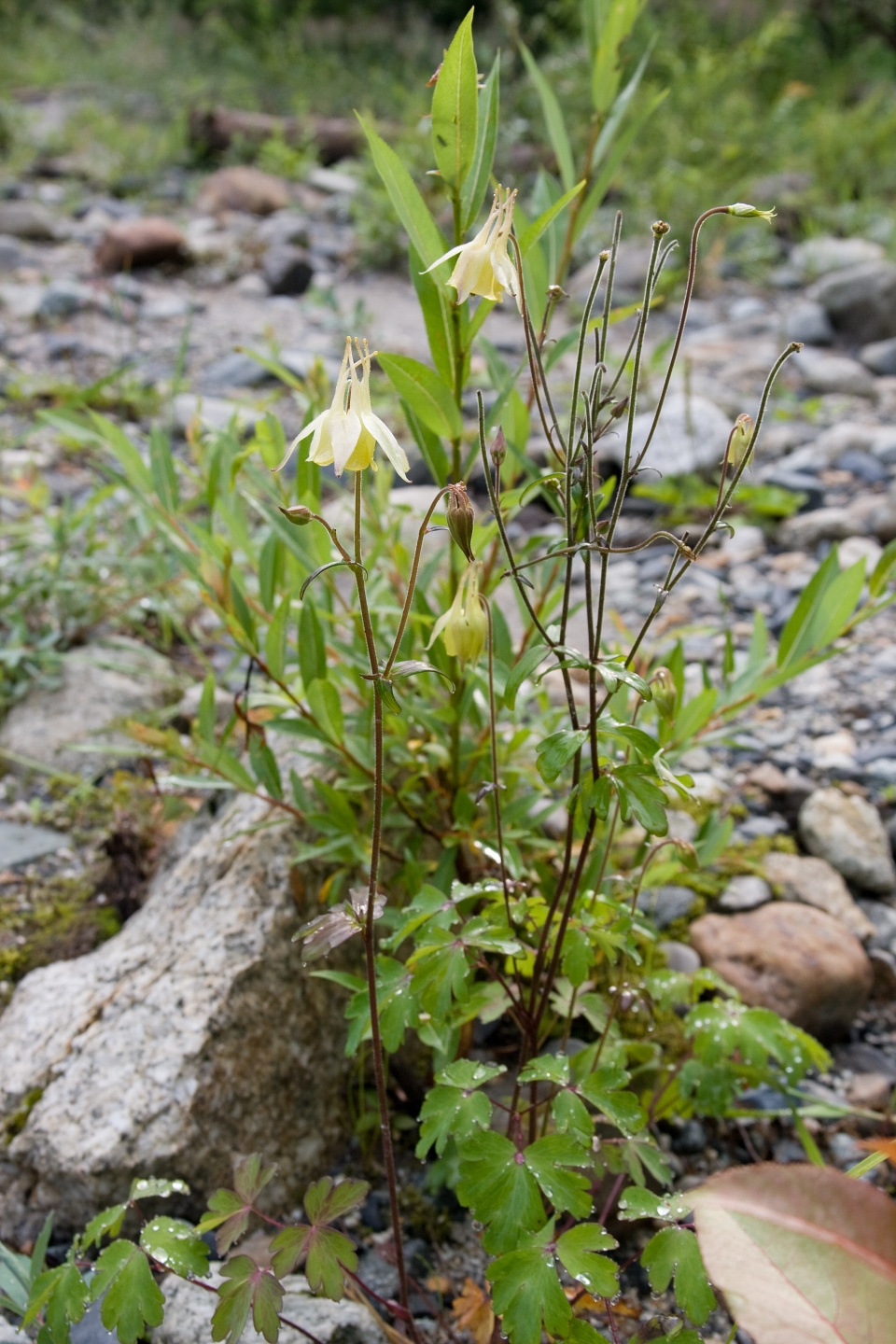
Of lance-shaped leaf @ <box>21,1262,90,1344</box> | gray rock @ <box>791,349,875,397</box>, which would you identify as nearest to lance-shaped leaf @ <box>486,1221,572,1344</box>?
lance-shaped leaf @ <box>21,1262,90,1344</box>

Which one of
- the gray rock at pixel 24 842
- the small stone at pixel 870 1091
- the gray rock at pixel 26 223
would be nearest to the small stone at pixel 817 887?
the small stone at pixel 870 1091

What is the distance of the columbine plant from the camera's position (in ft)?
3.02

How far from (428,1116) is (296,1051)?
0.47 m

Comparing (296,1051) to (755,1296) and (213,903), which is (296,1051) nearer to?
(213,903)

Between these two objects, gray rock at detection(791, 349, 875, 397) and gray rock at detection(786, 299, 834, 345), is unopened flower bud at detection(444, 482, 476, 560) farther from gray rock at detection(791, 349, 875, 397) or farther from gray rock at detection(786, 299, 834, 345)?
gray rock at detection(786, 299, 834, 345)

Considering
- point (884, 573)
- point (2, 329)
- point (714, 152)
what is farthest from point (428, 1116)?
point (714, 152)

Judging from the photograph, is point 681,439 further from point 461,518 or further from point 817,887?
point 461,518

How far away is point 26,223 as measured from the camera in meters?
5.71

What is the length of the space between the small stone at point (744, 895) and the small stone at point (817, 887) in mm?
32

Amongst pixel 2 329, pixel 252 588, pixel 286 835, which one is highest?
pixel 2 329

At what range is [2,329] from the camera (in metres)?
4.33

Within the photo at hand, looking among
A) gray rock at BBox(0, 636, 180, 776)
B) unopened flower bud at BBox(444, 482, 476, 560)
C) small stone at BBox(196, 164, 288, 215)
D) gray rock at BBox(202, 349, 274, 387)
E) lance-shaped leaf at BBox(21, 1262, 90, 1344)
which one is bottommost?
lance-shaped leaf at BBox(21, 1262, 90, 1344)

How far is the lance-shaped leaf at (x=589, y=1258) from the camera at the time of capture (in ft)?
2.94

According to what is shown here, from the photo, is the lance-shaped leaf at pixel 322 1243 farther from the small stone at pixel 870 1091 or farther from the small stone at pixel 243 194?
the small stone at pixel 243 194
